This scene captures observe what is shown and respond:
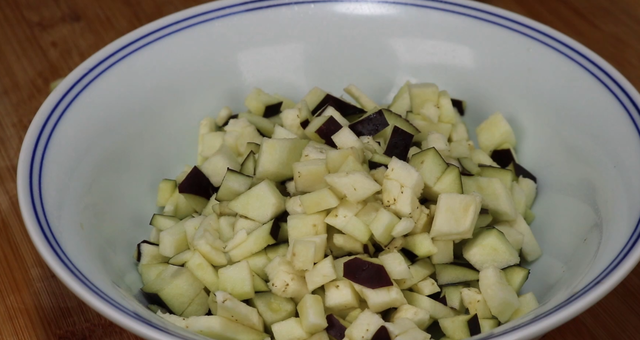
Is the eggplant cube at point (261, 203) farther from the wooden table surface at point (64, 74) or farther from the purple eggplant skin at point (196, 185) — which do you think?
the wooden table surface at point (64, 74)

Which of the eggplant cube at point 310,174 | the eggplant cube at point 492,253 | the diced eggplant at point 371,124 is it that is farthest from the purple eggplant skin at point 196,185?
the eggplant cube at point 492,253

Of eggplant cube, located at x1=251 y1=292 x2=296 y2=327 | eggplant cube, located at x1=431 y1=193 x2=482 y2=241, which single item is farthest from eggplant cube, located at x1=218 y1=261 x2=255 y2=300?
eggplant cube, located at x1=431 y1=193 x2=482 y2=241

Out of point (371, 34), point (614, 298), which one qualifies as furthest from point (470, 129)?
point (614, 298)

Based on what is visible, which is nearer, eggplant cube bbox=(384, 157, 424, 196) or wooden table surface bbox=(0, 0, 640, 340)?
eggplant cube bbox=(384, 157, 424, 196)

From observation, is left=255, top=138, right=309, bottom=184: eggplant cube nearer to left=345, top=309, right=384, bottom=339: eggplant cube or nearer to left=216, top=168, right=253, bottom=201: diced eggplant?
left=216, top=168, right=253, bottom=201: diced eggplant

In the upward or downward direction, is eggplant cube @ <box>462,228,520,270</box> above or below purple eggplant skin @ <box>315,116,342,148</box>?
below
